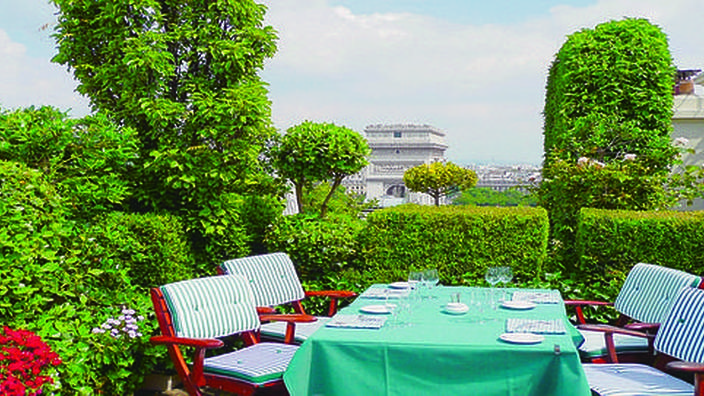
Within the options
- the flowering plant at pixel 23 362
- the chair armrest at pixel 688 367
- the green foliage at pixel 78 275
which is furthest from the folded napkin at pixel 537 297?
the flowering plant at pixel 23 362

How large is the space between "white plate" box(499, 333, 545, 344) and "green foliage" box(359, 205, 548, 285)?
2.79 m

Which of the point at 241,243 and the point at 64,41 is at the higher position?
the point at 64,41

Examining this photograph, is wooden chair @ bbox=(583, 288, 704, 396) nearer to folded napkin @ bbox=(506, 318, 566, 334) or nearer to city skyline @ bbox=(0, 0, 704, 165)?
folded napkin @ bbox=(506, 318, 566, 334)

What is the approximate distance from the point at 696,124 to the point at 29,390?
1264 cm

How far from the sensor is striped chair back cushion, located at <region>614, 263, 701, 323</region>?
473 centimetres

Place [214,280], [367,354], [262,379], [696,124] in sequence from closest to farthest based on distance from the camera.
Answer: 1. [367,354]
2. [262,379]
3. [214,280]
4. [696,124]

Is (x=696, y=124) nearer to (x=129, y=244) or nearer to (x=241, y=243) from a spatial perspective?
(x=241, y=243)

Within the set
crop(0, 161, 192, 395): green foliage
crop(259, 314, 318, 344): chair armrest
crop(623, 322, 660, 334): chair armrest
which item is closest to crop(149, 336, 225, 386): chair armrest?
crop(0, 161, 192, 395): green foliage

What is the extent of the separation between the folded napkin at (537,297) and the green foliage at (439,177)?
9.89 meters

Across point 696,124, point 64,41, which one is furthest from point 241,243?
point 696,124

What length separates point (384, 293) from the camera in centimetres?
505

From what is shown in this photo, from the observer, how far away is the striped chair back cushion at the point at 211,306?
14.4 ft

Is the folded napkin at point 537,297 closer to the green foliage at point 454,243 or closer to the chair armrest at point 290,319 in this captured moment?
the green foliage at point 454,243

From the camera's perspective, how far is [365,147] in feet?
25.0
